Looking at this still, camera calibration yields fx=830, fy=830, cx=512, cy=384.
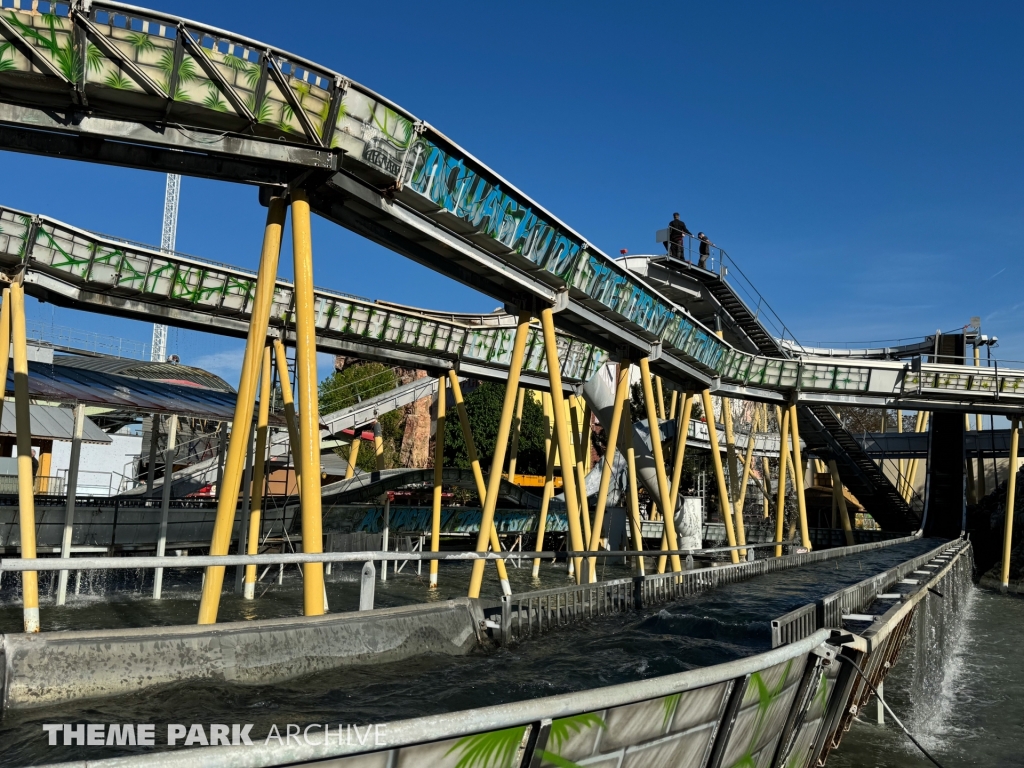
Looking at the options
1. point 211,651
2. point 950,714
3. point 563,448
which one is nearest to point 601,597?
point 563,448

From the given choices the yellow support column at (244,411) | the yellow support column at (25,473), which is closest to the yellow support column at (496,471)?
the yellow support column at (244,411)

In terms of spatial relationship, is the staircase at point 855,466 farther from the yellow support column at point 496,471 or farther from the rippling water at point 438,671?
the yellow support column at point 496,471

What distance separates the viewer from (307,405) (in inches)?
377

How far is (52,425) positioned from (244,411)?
69.8ft

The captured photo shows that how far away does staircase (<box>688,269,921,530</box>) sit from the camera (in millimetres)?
31969

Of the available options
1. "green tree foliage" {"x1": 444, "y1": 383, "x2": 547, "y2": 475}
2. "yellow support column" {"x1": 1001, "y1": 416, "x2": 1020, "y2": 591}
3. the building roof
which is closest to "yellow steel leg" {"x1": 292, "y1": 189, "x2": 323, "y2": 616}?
the building roof

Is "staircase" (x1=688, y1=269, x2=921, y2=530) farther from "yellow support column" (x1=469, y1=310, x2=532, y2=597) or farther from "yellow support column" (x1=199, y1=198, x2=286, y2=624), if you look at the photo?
"yellow support column" (x1=199, y1=198, x2=286, y2=624)

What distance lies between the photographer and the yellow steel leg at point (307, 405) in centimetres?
914

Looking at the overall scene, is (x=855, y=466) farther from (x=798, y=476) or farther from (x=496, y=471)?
(x=496, y=471)

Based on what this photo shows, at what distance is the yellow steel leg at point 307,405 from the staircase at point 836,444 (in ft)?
73.2

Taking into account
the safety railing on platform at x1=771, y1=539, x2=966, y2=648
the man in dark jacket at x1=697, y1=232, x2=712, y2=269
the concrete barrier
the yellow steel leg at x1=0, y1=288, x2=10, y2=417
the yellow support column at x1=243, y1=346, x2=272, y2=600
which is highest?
the man in dark jacket at x1=697, y1=232, x2=712, y2=269

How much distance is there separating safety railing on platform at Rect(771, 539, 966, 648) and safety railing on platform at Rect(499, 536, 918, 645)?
3.26 metres

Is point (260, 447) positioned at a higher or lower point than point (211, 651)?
higher

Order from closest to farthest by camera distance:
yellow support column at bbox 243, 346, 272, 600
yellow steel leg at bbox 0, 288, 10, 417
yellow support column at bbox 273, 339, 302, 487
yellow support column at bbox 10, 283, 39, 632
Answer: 1. yellow support column at bbox 10, 283, 39, 632
2. yellow steel leg at bbox 0, 288, 10, 417
3. yellow support column at bbox 243, 346, 272, 600
4. yellow support column at bbox 273, 339, 302, 487
